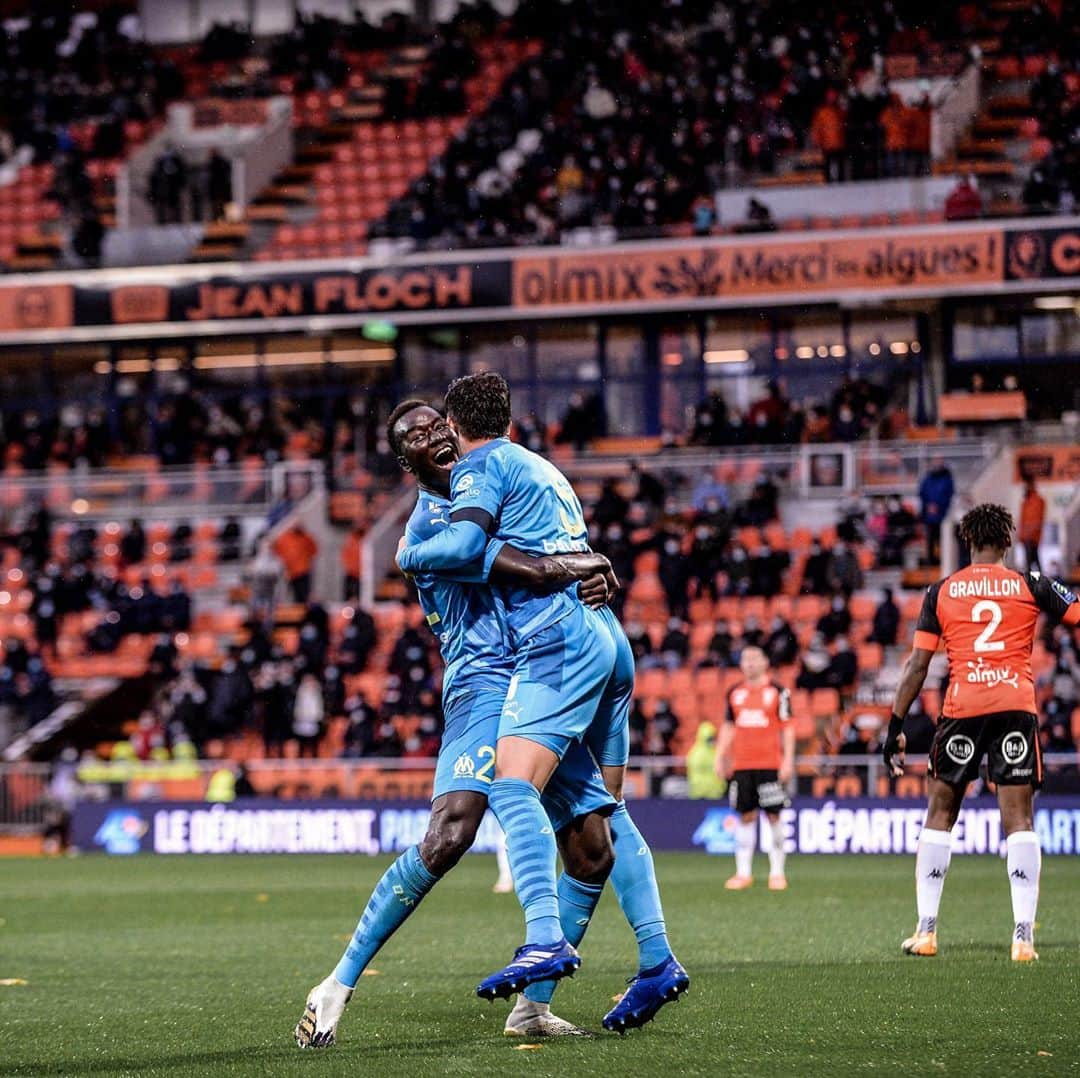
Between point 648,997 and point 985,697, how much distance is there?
12.8ft

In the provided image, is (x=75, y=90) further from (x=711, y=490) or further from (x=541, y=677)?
(x=541, y=677)

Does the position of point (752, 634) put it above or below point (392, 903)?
below

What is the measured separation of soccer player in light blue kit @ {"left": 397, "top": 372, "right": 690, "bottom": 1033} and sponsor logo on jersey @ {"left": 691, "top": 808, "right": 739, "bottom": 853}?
17.2m

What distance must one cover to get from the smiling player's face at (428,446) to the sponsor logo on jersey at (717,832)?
56.7ft

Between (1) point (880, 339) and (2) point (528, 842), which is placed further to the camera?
(1) point (880, 339)

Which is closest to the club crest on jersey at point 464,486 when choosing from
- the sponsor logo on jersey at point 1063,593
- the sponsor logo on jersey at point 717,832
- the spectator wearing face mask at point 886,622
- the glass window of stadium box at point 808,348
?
the sponsor logo on jersey at point 1063,593

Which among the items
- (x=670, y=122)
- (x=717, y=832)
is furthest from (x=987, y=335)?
(x=717, y=832)

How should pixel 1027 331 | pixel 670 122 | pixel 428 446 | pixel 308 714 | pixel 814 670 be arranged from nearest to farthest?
pixel 428 446 < pixel 814 670 < pixel 308 714 < pixel 1027 331 < pixel 670 122

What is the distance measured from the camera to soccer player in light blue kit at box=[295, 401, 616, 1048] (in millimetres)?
7336

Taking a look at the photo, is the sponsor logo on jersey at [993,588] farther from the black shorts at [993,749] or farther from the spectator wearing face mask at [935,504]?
the spectator wearing face mask at [935,504]

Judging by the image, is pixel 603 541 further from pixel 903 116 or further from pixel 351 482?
pixel 903 116

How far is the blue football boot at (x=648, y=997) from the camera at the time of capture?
735 cm

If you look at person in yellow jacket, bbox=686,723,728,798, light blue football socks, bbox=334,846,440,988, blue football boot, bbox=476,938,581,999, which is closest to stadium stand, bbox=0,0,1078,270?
person in yellow jacket, bbox=686,723,728,798

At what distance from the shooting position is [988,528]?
1054 cm
